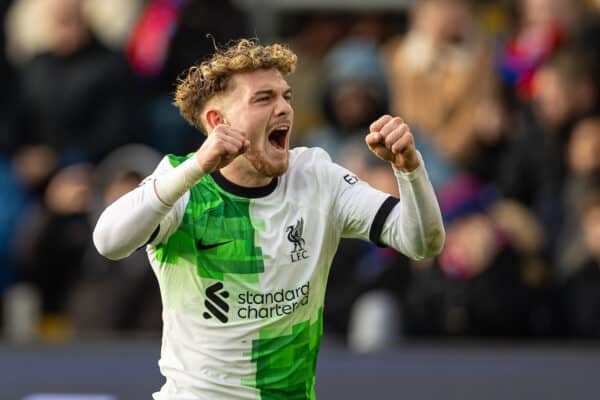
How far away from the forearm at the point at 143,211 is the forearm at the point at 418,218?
0.77 metres

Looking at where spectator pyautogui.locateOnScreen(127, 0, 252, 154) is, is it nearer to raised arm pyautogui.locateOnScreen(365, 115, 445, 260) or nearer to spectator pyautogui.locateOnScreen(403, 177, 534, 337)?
spectator pyautogui.locateOnScreen(403, 177, 534, 337)

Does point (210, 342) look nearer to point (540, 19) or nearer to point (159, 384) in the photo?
point (159, 384)

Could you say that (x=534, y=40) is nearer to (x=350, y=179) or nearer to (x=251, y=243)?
(x=350, y=179)

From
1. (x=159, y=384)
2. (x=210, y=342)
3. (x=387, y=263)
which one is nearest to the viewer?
(x=210, y=342)

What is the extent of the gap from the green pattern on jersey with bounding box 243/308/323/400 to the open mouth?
0.70m

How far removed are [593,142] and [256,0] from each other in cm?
326

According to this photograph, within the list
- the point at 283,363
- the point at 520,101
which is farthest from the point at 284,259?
the point at 520,101

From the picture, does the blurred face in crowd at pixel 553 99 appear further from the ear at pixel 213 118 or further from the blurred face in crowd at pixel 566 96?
the ear at pixel 213 118

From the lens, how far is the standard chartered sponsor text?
5574 millimetres

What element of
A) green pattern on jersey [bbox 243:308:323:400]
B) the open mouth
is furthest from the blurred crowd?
the open mouth

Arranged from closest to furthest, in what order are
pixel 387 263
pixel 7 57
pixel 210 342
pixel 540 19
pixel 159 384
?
1. pixel 210 342
2. pixel 159 384
3. pixel 387 263
4. pixel 540 19
5. pixel 7 57

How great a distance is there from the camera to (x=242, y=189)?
5645mm

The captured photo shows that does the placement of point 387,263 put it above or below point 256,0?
below

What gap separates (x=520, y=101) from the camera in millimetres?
10414
